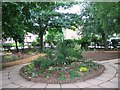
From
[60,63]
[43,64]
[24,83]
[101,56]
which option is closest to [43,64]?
[43,64]

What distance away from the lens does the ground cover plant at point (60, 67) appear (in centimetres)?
414

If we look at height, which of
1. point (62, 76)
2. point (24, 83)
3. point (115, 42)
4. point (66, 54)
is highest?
point (115, 42)

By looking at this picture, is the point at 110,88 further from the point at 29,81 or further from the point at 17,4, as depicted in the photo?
the point at 17,4

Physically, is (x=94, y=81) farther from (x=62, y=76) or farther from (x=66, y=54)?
(x=66, y=54)

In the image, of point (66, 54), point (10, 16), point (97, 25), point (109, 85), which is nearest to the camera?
point (109, 85)

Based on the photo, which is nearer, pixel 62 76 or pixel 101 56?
pixel 62 76

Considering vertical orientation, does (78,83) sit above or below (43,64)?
below

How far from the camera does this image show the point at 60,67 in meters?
4.65

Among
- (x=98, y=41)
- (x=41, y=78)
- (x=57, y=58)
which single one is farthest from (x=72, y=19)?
(x=41, y=78)

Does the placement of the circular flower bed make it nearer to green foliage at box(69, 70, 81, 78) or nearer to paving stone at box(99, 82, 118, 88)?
green foliage at box(69, 70, 81, 78)

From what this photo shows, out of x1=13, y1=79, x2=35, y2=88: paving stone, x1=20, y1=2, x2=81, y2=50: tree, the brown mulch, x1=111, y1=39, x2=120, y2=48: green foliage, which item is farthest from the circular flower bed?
x1=111, y1=39, x2=120, y2=48: green foliage

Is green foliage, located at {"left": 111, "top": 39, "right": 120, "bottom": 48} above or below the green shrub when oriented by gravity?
above

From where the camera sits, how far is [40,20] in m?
10.8

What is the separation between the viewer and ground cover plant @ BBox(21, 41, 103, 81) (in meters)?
4.14
